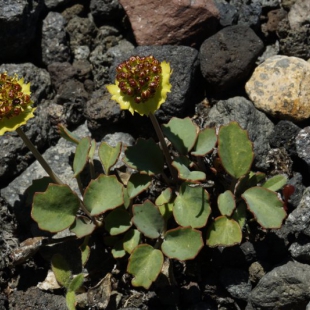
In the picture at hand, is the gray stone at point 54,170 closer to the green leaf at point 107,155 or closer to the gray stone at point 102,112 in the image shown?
the gray stone at point 102,112

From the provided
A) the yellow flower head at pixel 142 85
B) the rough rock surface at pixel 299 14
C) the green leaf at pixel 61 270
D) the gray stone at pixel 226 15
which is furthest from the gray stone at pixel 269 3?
the green leaf at pixel 61 270

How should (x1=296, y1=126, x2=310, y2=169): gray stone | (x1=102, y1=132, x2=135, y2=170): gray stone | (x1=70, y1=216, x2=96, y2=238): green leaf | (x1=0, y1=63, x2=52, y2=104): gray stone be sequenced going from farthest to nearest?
(x1=0, y1=63, x2=52, y2=104): gray stone → (x1=102, y1=132, x2=135, y2=170): gray stone → (x1=296, y1=126, x2=310, y2=169): gray stone → (x1=70, y1=216, x2=96, y2=238): green leaf

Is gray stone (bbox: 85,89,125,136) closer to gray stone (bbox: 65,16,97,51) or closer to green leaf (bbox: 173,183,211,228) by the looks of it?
gray stone (bbox: 65,16,97,51)

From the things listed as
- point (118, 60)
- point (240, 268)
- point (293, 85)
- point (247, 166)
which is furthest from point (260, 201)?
point (118, 60)

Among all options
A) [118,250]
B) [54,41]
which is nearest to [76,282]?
[118,250]

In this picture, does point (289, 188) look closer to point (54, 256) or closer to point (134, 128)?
point (134, 128)

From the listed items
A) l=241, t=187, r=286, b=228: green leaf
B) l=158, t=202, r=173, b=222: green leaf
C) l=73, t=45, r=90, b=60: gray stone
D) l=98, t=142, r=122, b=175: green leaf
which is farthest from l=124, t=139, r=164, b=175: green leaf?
l=73, t=45, r=90, b=60: gray stone
